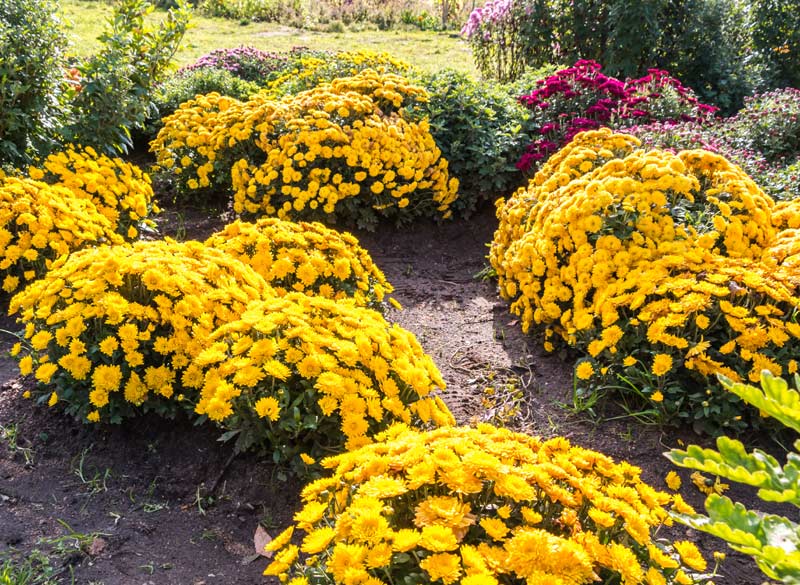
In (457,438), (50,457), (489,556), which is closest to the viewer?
(489,556)

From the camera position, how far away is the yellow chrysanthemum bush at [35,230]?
3.78 m

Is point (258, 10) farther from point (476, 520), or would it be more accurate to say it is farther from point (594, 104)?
point (476, 520)

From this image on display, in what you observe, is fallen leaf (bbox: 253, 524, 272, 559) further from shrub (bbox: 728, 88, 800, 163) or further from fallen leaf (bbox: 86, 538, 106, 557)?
shrub (bbox: 728, 88, 800, 163)

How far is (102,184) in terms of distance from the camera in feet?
15.4

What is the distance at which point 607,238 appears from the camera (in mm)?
A: 3506

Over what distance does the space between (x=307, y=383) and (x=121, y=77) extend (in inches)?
147

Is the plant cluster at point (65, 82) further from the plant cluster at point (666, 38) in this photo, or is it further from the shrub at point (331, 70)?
the plant cluster at point (666, 38)

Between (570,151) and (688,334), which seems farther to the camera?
(570,151)

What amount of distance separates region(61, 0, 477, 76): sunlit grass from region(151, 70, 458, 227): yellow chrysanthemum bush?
7124 mm

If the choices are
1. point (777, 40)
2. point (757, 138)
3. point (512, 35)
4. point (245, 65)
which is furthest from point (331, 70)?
point (777, 40)

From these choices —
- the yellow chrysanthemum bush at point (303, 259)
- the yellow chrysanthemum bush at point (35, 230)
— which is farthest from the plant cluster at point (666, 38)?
the yellow chrysanthemum bush at point (35, 230)

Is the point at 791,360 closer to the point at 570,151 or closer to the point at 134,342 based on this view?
the point at 570,151

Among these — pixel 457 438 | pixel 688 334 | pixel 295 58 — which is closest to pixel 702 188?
pixel 688 334

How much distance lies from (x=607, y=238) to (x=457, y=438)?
6.19ft
